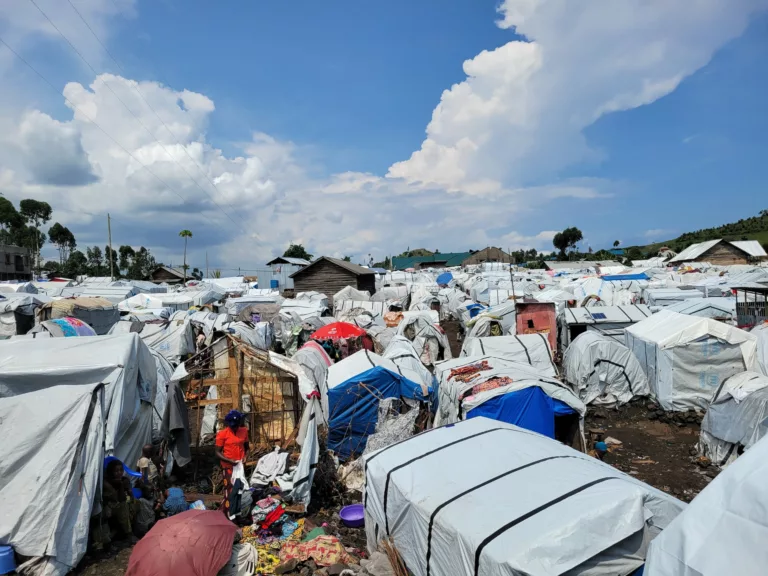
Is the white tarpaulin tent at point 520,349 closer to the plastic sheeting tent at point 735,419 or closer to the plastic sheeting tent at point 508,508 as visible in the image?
the plastic sheeting tent at point 735,419

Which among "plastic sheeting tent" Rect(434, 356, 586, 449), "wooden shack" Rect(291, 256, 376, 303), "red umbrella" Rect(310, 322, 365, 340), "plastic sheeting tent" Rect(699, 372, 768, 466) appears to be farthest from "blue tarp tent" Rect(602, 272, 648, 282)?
"plastic sheeting tent" Rect(434, 356, 586, 449)

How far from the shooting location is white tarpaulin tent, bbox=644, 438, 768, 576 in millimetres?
2820

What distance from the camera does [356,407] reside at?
11188mm

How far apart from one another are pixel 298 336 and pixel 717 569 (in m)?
21.2

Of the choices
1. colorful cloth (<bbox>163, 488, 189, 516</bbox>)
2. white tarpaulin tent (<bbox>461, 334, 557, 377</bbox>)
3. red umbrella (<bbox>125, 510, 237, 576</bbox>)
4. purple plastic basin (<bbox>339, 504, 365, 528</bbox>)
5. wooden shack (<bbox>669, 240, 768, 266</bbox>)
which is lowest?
purple plastic basin (<bbox>339, 504, 365, 528</bbox>)

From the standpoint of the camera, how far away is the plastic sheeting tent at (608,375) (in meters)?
15.9

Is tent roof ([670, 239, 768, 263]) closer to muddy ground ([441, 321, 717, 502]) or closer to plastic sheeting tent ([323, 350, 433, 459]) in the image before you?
muddy ground ([441, 321, 717, 502])

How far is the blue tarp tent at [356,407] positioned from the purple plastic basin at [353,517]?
8.10 ft

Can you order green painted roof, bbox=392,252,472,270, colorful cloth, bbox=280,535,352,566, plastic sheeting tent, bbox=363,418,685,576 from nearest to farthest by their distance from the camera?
plastic sheeting tent, bbox=363,418,685,576, colorful cloth, bbox=280,535,352,566, green painted roof, bbox=392,252,472,270

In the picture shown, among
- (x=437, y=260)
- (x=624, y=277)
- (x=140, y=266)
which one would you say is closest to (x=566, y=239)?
(x=437, y=260)

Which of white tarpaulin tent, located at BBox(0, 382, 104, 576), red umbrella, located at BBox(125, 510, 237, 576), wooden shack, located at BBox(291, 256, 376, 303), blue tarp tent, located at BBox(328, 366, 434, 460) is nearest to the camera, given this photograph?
red umbrella, located at BBox(125, 510, 237, 576)

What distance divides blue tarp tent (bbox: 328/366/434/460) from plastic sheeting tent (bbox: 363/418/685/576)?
161 inches

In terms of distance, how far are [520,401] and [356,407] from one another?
379 cm

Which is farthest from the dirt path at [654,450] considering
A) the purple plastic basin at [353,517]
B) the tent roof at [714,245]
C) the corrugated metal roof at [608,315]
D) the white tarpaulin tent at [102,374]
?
the tent roof at [714,245]
